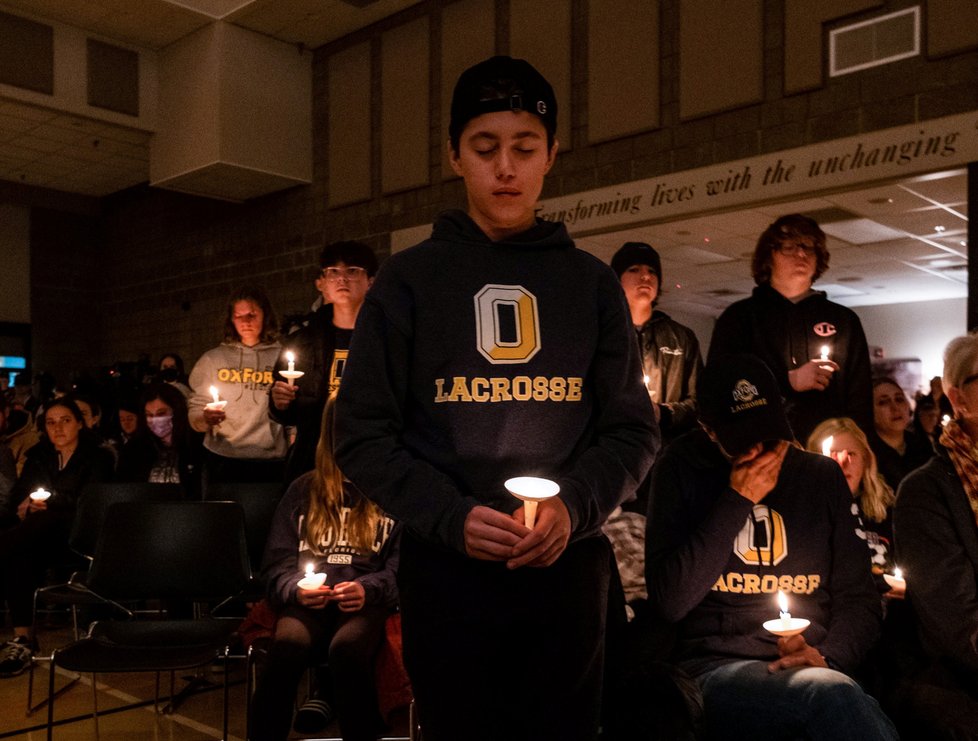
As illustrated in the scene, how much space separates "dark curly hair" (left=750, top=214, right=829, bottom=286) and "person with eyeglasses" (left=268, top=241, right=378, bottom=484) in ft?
5.16

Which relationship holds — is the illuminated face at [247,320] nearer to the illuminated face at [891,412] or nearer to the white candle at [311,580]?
the white candle at [311,580]

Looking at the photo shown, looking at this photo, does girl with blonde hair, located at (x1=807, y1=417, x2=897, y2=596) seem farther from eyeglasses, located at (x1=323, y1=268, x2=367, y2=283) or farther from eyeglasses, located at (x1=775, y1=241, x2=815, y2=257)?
eyeglasses, located at (x1=323, y1=268, x2=367, y2=283)

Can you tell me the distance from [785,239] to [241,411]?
2791mm

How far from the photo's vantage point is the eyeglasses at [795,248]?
3.33m

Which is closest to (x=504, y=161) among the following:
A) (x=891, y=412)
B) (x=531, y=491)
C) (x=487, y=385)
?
(x=487, y=385)

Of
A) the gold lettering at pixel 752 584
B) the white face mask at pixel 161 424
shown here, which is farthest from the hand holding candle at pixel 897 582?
the white face mask at pixel 161 424

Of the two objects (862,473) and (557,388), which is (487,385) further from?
(862,473)

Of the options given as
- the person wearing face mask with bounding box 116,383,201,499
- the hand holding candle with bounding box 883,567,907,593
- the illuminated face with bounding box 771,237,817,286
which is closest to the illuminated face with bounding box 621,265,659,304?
the illuminated face with bounding box 771,237,817,286

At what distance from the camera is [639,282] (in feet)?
12.4

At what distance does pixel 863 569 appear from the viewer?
2174mm

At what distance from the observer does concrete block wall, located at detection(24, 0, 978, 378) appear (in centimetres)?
627

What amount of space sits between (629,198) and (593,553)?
654 cm

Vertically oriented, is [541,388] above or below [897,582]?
above

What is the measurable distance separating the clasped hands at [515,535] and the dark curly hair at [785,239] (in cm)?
244
